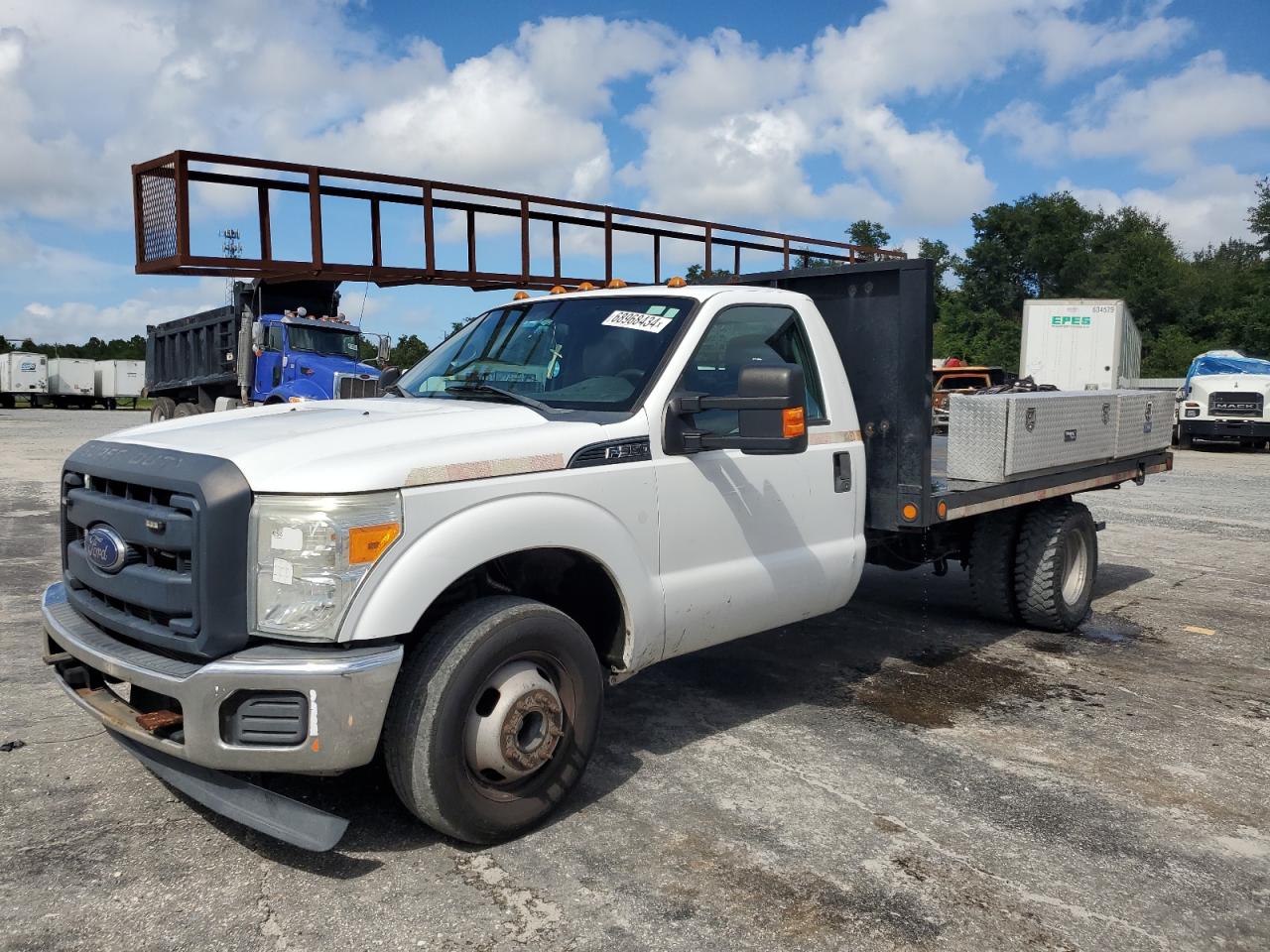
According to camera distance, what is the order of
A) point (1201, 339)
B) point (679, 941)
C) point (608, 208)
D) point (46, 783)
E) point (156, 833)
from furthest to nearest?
1. point (1201, 339)
2. point (608, 208)
3. point (46, 783)
4. point (156, 833)
5. point (679, 941)

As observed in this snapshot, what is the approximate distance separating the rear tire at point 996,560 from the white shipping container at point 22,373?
48884 millimetres

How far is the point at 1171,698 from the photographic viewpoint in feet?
17.4

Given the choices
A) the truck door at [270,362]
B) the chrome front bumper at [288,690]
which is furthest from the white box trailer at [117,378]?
the chrome front bumper at [288,690]

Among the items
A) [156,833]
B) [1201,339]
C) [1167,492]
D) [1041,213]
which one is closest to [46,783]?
[156,833]

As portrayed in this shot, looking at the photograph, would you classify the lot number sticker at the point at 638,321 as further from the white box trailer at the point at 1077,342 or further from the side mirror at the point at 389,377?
the white box trailer at the point at 1077,342

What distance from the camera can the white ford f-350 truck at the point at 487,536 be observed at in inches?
120

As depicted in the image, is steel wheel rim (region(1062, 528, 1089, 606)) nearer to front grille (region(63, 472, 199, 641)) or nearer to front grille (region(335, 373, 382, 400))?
front grille (region(335, 373, 382, 400))

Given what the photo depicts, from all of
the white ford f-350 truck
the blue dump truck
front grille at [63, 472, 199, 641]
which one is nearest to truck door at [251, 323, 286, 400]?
the blue dump truck

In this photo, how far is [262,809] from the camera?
10.2 feet

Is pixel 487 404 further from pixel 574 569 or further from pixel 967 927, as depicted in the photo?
pixel 967 927

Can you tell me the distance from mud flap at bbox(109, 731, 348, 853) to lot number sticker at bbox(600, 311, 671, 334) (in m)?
2.26

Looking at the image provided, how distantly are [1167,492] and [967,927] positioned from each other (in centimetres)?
1333

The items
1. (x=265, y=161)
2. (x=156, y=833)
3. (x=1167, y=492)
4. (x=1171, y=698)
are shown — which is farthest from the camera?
(x=1167, y=492)

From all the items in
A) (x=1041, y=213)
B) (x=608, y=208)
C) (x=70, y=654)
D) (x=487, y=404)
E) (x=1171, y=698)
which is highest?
(x=1041, y=213)
